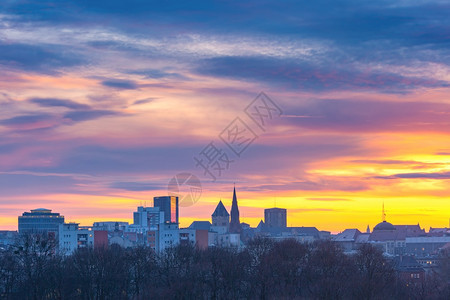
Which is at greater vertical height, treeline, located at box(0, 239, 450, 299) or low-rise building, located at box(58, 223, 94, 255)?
low-rise building, located at box(58, 223, 94, 255)

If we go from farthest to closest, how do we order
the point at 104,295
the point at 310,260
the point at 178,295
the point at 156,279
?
the point at 310,260 < the point at 156,279 < the point at 104,295 < the point at 178,295

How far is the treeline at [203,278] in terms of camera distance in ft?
225

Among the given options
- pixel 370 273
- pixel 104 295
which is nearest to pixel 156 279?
pixel 104 295

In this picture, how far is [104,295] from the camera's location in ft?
238

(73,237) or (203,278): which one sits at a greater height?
(73,237)

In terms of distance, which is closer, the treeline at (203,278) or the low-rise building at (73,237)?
the treeline at (203,278)

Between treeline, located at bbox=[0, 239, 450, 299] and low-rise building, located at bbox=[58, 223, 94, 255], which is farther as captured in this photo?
low-rise building, located at bbox=[58, 223, 94, 255]

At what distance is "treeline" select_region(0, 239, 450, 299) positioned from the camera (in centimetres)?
6850

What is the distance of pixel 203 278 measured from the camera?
7394 cm

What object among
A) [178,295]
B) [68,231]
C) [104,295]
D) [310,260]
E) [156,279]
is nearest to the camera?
[178,295]

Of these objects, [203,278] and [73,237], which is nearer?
[203,278]

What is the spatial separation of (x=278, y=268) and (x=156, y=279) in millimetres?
10453

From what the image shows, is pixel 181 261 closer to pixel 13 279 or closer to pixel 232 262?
pixel 232 262

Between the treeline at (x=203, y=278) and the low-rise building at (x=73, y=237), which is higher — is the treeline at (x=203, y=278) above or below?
below
